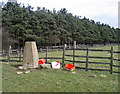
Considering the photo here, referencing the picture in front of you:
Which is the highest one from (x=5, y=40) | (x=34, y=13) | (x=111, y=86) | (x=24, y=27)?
→ (x=34, y=13)

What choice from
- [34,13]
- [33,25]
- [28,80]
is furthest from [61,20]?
[28,80]

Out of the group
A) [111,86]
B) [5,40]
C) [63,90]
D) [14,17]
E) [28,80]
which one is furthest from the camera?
[14,17]

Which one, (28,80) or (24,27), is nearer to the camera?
(28,80)

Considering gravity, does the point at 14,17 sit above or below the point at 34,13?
below

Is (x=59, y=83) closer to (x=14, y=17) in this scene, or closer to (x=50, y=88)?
(x=50, y=88)

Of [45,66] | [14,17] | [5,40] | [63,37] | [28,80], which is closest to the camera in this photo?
[28,80]

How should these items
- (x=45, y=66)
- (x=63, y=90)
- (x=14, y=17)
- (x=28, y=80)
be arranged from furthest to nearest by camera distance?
1. (x=14, y=17)
2. (x=45, y=66)
3. (x=28, y=80)
4. (x=63, y=90)

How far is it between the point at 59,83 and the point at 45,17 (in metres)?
33.0

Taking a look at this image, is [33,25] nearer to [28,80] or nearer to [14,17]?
[14,17]

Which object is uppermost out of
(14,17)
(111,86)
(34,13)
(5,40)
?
(34,13)

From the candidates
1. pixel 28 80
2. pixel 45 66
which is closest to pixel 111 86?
pixel 28 80

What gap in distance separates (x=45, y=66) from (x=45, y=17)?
97.6 feet

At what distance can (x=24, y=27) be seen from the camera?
96.3 ft

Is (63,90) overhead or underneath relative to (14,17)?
underneath
